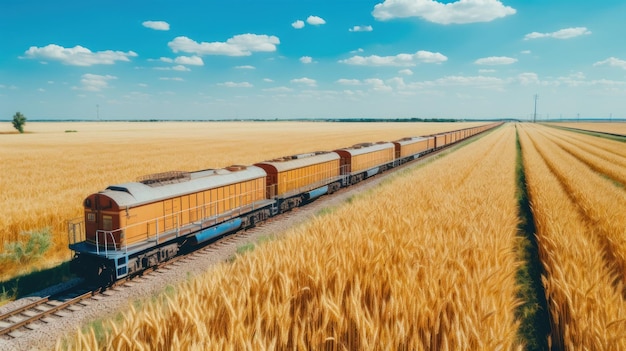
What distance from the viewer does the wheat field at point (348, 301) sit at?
12.7 ft

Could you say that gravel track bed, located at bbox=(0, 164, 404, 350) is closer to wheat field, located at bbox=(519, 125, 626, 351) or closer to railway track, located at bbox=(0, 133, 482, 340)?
railway track, located at bbox=(0, 133, 482, 340)

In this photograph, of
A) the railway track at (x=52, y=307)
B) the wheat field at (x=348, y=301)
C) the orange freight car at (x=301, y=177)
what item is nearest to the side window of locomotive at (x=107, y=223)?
the railway track at (x=52, y=307)

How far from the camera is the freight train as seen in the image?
43.0ft

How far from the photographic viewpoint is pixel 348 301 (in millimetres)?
4566

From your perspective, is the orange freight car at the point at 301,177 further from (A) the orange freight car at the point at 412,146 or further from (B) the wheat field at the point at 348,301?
(A) the orange freight car at the point at 412,146

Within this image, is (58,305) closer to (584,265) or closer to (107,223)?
(107,223)

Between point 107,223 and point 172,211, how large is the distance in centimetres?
259

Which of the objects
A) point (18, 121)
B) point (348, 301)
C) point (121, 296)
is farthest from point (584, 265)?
point (18, 121)

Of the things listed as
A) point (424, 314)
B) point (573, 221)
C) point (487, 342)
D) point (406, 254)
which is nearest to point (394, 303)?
point (424, 314)

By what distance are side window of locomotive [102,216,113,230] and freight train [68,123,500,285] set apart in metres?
0.04

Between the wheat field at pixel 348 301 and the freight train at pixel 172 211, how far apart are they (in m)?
7.71

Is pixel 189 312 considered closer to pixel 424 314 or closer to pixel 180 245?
pixel 424 314

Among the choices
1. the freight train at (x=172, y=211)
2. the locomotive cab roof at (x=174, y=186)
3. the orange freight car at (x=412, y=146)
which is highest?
the orange freight car at (x=412, y=146)

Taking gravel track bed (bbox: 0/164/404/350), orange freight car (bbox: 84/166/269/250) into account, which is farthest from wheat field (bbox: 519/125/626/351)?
orange freight car (bbox: 84/166/269/250)
